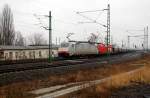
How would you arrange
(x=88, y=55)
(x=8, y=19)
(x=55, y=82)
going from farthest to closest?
(x=8, y=19) < (x=88, y=55) < (x=55, y=82)

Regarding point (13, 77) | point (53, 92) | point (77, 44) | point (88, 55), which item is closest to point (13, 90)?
point (53, 92)

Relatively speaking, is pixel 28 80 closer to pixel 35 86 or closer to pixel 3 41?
pixel 35 86

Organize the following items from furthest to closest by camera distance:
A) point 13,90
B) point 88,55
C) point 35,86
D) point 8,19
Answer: point 8,19
point 88,55
point 35,86
point 13,90

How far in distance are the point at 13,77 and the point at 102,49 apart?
5388 centimetres

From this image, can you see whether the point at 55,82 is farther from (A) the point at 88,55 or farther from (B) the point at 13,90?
(A) the point at 88,55

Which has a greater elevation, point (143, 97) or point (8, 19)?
point (8, 19)

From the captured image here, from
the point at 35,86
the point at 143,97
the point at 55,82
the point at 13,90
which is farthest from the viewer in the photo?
the point at 55,82

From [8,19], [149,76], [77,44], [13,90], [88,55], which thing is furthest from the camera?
[8,19]

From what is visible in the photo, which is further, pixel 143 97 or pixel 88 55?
pixel 88 55

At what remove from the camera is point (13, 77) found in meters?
21.3

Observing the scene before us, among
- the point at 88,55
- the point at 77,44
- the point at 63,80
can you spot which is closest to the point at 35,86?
the point at 63,80

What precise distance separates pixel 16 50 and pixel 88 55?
1542 cm

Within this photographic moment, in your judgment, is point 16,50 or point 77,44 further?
point 16,50

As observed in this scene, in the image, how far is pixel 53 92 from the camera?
16906 millimetres
